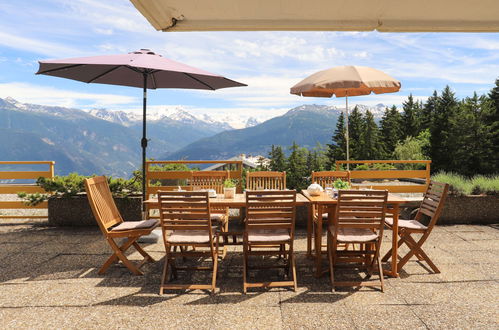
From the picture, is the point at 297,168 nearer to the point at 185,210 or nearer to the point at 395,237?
the point at 395,237

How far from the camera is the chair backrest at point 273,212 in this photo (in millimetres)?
3533

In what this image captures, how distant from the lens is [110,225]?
4117 millimetres

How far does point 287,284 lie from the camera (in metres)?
3.53

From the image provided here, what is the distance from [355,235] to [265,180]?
2.14 m

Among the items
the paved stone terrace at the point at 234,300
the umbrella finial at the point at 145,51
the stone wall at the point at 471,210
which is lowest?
the paved stone terrace at the point at 234,300

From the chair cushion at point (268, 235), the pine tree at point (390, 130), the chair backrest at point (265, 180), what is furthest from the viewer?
the pine tree at point (390, 130)

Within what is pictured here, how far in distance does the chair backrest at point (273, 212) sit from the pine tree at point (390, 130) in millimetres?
55041

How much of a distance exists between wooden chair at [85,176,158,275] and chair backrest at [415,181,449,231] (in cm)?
303

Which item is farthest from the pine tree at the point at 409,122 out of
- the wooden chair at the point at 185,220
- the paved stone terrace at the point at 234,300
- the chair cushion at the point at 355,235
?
the wooden chair at the point at 185,220

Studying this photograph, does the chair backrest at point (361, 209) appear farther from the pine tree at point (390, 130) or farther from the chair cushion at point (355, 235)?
the pine tree at point (390, 130)

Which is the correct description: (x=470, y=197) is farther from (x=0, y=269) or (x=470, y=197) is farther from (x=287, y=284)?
(x=0, y=269)

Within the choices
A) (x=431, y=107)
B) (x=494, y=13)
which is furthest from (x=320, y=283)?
(x=431, y=107)

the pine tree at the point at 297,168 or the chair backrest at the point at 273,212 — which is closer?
the chair backrest at the point at 273,212

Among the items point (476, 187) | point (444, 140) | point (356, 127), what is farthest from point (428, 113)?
point (476, 187)
